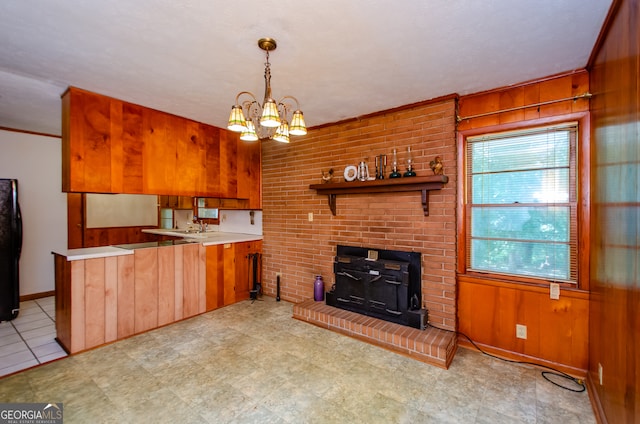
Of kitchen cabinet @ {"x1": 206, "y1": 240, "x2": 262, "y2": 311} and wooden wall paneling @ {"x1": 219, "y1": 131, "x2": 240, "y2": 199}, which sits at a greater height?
wooden wall paneling @ {"x1": 219, "y1": 131, "x2": 240, "y2": 199}

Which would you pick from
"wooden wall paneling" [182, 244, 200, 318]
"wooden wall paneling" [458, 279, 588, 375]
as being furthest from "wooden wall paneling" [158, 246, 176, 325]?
"wooden wall paneling" [458, 279, 588, 375]

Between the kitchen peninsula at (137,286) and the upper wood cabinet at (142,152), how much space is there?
2.25 feet

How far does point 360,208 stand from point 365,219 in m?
0.15

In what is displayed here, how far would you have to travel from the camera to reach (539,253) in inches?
96.3

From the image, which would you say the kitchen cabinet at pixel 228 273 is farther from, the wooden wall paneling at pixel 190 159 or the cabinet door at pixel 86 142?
the cabinet door at pixel 86 142

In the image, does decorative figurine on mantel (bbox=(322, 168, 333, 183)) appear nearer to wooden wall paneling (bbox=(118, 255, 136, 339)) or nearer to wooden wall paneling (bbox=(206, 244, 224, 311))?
wooden wall paneling (bbox=(206, 244, 224, 311))

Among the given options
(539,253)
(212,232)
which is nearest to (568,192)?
(539,253)

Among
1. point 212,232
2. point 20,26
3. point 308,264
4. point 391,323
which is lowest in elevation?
point 391,323

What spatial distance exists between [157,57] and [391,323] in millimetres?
3154

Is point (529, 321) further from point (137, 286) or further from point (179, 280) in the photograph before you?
point (137, 286)

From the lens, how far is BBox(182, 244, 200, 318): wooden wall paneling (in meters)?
3.45

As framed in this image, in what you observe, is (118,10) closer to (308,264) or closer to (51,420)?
(51,420)

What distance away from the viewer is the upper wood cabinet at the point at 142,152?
2.64 metres

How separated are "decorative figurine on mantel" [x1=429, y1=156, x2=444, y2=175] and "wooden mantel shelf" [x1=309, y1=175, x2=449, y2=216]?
4.3 inches
